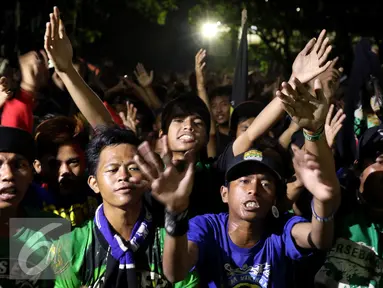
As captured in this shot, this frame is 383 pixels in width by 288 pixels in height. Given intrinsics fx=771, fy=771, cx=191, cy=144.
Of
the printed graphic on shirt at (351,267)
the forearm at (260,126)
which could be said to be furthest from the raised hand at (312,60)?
the printed graphic on shirt at (351,267)

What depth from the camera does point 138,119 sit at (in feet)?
24.5

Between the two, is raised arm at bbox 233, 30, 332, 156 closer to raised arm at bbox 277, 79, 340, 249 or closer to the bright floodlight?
raised arm at bbox 277, 79, 340, 249

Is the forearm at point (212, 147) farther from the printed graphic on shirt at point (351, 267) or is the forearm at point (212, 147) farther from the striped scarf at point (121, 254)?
the striped scarf at point (121, 254)

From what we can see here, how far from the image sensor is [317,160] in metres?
4.27

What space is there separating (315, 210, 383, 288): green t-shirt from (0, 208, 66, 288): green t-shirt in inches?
73.8

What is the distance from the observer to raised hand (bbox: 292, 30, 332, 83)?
16.2 feet

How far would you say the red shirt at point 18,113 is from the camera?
6113 millimetres

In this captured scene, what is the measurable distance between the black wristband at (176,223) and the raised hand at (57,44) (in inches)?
69.3

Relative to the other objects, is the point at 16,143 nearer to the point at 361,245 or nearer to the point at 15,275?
the point at 15,275

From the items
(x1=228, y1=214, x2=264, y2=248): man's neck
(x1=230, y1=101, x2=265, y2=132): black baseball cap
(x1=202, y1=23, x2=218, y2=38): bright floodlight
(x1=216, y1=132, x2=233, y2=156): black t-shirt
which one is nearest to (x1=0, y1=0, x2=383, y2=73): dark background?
(x1=202, y1=23, x2=218, y2=38): bright floodlight

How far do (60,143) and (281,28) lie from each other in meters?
11.3

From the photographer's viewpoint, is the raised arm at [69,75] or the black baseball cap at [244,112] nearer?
the raised arm at [69,75]

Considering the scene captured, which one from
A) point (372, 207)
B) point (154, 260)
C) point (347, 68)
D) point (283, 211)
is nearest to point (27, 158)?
point (154, 260)

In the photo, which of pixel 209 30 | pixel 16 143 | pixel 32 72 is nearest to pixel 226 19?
pixel 209 30
